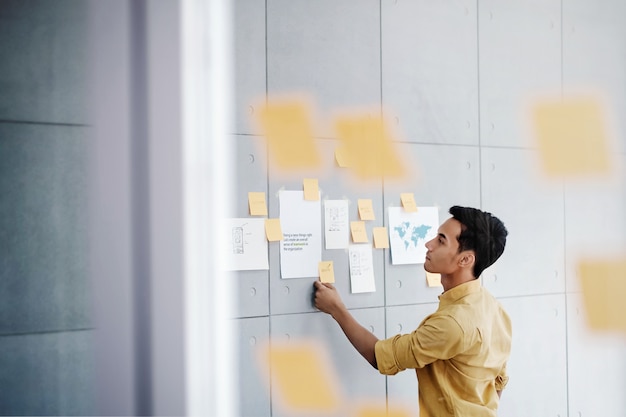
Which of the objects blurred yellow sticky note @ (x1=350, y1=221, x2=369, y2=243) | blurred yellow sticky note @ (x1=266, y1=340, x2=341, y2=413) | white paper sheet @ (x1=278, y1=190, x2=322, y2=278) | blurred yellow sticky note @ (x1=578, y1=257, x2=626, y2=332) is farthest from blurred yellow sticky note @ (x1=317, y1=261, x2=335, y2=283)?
blurred yellow sticky note @ (x1=578, y1=257, x2=626, y2=332)

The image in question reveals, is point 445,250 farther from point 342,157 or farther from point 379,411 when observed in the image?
point 379,411

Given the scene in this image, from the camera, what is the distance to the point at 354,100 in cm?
246

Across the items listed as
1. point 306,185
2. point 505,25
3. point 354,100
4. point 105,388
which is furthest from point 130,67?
point 505,25

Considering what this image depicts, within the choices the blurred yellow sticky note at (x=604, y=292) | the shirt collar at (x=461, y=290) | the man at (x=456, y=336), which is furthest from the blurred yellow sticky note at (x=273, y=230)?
the blurred yellow sticky note at (x=604, y=292)

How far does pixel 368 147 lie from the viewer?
250cm

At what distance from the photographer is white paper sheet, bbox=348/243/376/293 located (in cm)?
242

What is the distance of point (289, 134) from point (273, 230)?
0.36m

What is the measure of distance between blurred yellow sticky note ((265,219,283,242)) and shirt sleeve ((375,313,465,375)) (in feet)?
1.86

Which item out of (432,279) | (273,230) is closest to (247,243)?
(273,230)

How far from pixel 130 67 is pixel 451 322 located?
158 cm

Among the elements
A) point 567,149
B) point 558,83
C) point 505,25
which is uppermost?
point 505,25

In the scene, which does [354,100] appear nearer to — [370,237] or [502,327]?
[370,237]

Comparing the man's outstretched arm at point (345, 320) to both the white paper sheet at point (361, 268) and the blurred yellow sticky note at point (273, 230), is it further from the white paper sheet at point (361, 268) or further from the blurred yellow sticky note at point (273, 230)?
the blurred yellow sticky note at point (273, 230)

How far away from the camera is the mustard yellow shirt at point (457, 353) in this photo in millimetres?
1983
